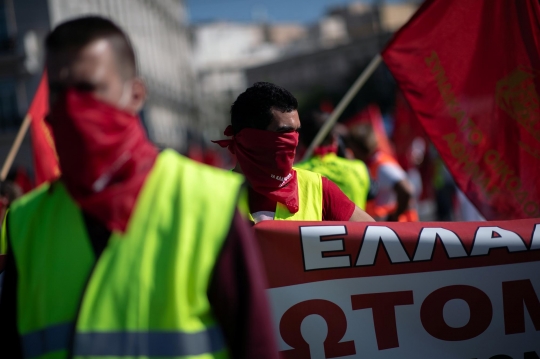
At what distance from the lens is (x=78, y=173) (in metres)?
1.88

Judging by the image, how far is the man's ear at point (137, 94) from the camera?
78.4 inches

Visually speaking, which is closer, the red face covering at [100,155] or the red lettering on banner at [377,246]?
the red face covering at [100,155]

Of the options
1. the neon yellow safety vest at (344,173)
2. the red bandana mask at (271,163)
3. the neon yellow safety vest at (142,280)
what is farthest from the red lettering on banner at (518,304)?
the neon yellow safety vest at (344,173)

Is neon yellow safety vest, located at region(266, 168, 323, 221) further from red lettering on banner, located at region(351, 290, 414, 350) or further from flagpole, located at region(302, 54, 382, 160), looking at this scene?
flagpole, located at region(302, 54, 382, 160)

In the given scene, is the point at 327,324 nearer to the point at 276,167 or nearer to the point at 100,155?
the point at 276,167

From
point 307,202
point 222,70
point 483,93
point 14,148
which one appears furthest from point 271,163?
point 222,70

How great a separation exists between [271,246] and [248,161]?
41 centimetres

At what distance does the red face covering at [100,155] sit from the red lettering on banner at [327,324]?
1.41 meters

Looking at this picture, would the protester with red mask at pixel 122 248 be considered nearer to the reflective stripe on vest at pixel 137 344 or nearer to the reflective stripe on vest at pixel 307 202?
the reflective stripe on vest at pixel 137 344

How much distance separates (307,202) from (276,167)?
25cm

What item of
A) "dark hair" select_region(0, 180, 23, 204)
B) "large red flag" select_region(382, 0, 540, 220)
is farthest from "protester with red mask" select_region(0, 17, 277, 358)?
"dark hair" select_region(0, 180, 23, 204)

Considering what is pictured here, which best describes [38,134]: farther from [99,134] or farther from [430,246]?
[99,134]

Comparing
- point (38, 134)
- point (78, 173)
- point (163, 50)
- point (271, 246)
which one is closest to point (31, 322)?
point (78, 173)

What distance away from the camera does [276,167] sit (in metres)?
3.29
